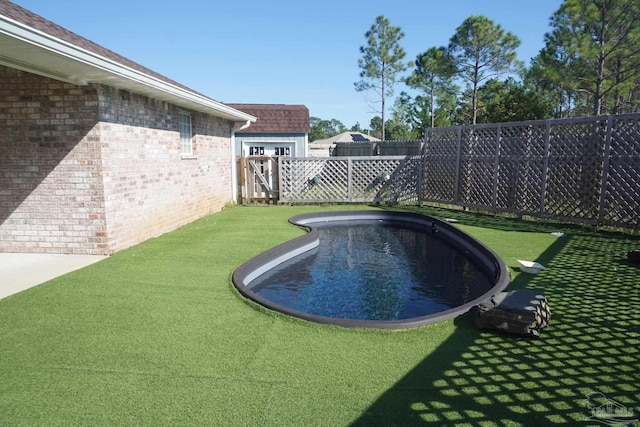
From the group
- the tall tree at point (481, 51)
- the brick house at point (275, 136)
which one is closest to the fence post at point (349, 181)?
the brick house at point (275, 136)

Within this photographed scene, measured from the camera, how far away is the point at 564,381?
8.52 ft

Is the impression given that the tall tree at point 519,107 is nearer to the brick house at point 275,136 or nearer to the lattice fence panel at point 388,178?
the brick house at point 275,136

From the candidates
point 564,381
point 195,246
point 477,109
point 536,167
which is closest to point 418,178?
point 536,167

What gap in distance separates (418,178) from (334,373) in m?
10.3

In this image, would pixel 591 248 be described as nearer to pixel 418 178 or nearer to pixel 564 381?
pixel 564 381

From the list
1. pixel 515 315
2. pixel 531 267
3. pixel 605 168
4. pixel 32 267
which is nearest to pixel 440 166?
pixel 605 168

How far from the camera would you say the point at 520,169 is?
9258mm

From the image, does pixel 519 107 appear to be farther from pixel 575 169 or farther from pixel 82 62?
pixel 82 62

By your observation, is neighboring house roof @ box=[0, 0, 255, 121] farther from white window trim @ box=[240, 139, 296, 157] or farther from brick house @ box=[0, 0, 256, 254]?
white window trim @ box=[240, 139, 296, 157]

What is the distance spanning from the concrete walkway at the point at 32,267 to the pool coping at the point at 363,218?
233cm

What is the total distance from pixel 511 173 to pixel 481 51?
16.9 metres

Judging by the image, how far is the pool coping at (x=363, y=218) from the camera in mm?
3469

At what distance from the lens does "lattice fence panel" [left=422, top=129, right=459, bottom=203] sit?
11.1 m

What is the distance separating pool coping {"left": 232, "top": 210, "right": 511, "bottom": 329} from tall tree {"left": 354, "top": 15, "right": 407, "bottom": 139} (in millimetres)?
19124
